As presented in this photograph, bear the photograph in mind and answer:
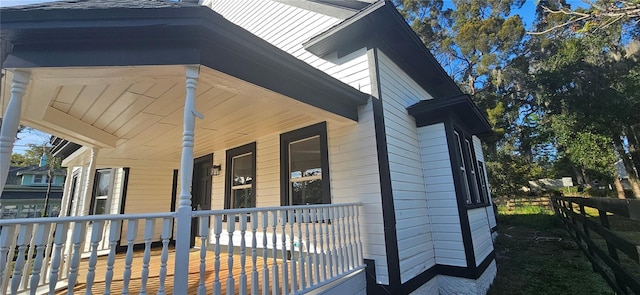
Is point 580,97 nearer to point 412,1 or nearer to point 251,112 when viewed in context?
point 412,1

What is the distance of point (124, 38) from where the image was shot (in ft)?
7.15

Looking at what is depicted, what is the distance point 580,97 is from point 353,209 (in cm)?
1671

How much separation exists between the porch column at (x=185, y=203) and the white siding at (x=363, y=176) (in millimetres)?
2278

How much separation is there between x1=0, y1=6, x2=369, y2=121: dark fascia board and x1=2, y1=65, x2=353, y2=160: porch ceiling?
0.08 meters

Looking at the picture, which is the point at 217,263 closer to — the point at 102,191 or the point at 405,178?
the point at 405,178

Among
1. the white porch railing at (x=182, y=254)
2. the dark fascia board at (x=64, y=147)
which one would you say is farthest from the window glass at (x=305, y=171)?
the dark fascia board at (x=64, y=147)

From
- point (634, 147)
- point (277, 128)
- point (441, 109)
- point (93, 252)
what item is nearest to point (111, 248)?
point (93, 252)

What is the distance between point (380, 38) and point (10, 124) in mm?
4239

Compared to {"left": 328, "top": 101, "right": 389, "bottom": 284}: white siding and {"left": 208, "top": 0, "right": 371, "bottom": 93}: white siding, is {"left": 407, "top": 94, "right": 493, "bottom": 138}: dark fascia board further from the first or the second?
{"left": 328, "top": 101, "right": 389, "bottom": 284}: white siding

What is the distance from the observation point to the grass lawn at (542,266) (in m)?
4.29

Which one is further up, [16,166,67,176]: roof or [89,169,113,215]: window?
[16,166,67,176]: roof

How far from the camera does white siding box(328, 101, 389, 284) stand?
355cm

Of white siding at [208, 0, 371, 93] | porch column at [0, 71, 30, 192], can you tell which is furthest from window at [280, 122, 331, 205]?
porch column at [0, 71, 30, 192]

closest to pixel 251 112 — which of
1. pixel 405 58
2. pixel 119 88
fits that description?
pixel 119 88
